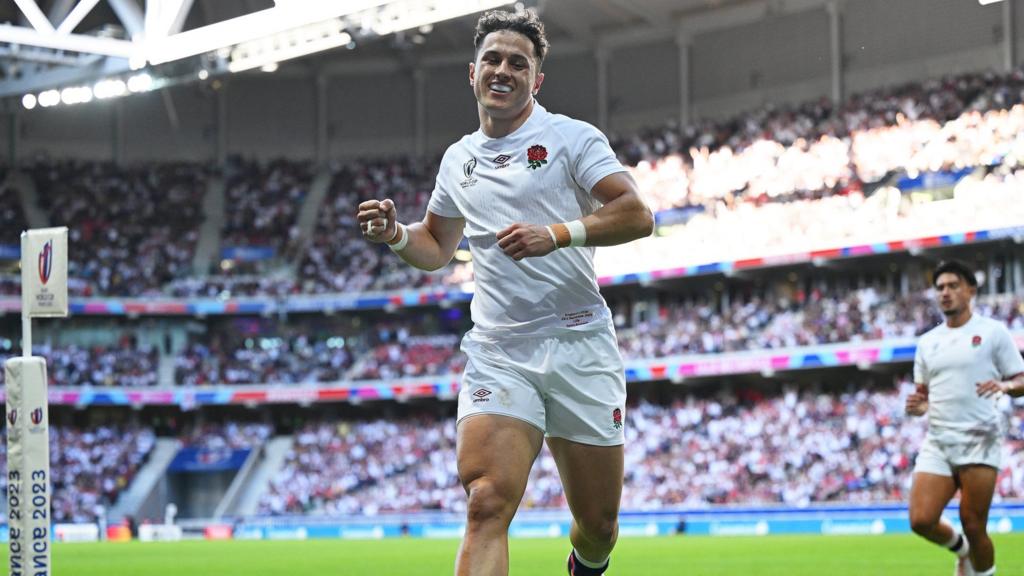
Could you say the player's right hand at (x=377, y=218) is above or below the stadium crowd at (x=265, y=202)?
below

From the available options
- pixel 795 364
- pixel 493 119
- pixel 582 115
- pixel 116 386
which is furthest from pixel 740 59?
pixel 493 119

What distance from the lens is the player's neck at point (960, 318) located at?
33.2 feet

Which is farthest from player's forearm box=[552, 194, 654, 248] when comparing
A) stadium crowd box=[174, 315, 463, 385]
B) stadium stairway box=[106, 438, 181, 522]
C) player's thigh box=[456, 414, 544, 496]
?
stadium stairway box=[106, 438, 181, 522]

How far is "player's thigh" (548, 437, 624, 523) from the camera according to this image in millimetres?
6383

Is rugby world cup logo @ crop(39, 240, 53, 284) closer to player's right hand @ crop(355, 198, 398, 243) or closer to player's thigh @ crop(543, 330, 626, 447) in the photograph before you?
player's right hand @ crop(355, 198, 398, 243)

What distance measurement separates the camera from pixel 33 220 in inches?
2122

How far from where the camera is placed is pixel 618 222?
6.08m

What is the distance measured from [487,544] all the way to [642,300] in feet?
136

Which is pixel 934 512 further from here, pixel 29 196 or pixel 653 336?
pixel 29 196

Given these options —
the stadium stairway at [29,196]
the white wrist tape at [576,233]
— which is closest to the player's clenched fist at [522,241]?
the white wrist tape at [576,233]

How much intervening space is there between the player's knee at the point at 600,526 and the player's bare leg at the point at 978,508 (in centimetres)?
411

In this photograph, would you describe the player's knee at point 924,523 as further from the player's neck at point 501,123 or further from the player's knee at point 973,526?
the player's neck at point 501,123

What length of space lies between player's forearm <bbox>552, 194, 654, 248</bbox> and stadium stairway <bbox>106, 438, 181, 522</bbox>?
42.0m

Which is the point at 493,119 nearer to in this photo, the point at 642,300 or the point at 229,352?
the point at 642,300
